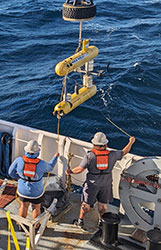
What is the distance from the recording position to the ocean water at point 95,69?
1488 cm

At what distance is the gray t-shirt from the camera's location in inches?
255

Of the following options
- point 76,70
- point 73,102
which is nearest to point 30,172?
point 73,102

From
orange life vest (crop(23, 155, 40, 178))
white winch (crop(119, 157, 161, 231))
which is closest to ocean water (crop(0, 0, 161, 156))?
white winch (crop(119, 157, 161, 231))

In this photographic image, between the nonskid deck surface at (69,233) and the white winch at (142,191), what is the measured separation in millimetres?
348

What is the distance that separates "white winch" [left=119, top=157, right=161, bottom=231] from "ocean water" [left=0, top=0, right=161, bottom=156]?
21.2 feet

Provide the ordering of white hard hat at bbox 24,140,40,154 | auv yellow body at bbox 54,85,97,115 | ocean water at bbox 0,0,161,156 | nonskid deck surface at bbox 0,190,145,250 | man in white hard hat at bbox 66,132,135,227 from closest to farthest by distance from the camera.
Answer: white hard hat at bbox 24,140,40,154 < man in white hard hat at bbox 66,132,135,227 < nonskid deck surface at bbox 0,190,145,250 < auv yellow body at bbox 54,85,97,115 < ocean water at bbox 0,0,161,156

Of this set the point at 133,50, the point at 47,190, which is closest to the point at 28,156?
the point at 47,190

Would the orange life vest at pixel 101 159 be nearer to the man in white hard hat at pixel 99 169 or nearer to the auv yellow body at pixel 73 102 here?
the man in white hard hat at pixel 99 169

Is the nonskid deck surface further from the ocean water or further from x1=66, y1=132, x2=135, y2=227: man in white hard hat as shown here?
the ocean water

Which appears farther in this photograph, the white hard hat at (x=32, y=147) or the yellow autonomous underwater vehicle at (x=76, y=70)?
the yellow autonomous underwater vehicle at (x=76, y=70)

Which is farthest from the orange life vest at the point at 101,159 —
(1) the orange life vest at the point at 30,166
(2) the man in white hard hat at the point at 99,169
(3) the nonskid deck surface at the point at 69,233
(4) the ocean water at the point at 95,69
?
(4) the ocean water at the point at 95,69

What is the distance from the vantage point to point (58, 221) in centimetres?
713

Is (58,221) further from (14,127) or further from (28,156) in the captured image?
(14,127)

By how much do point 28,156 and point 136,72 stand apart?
1285cm
